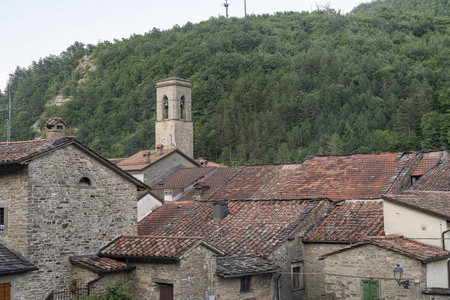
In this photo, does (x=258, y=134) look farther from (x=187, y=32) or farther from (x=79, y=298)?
(x=79, y=298)

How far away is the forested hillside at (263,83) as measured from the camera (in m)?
84.6

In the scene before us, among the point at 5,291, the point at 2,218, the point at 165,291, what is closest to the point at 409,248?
the point at 165,291

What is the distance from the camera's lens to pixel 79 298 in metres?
16.0

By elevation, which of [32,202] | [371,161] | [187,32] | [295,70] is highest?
[187,32]

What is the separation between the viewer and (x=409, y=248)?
53.5 feet

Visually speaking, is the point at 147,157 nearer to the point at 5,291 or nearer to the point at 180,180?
the point at 180,180

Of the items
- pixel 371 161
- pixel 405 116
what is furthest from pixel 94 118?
pixel 371 161

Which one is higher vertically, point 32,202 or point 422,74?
point 422,74

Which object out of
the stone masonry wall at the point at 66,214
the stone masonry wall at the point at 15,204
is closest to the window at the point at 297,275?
the stone masonry wall at the point at 66,214

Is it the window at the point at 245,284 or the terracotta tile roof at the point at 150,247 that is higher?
the terracotta tile roof at the point at 150,247

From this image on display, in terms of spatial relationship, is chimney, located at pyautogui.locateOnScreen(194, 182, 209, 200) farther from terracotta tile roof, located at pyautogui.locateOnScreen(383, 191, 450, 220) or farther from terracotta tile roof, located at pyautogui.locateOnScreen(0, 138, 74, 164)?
terracotta tile roof, located at pyautogui.locateOnScreen(0, 138, 74, 164)

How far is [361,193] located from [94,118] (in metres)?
87.0

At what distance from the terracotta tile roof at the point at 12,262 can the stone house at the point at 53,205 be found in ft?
0.30

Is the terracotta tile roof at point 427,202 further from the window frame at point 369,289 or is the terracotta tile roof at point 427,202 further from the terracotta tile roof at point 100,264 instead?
the terracotta tile roof at point 100,264
